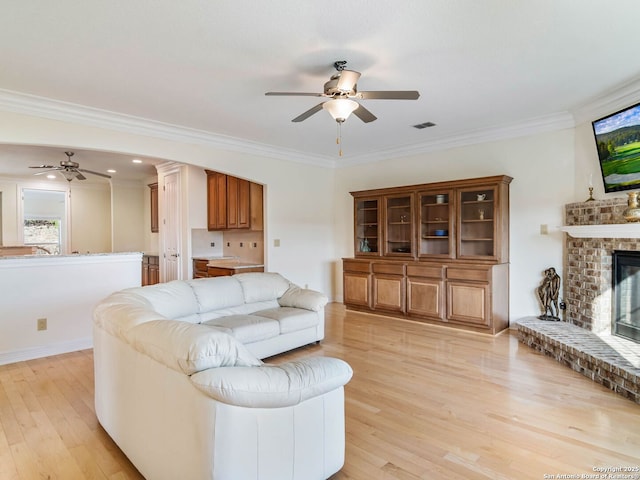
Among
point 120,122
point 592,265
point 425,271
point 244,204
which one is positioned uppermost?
point 120,122

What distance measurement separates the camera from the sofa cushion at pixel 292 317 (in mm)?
3826

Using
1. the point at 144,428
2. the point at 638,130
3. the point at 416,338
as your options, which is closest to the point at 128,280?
the point at 144,428

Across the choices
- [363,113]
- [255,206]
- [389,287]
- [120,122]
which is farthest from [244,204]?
[363,113]

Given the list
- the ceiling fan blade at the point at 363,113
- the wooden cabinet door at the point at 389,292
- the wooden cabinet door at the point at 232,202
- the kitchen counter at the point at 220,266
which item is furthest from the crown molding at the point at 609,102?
the wooden cabinet door at the point at 232,202

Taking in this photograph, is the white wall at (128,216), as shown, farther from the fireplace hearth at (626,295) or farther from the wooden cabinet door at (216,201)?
the fireplace hearth at (626,295)

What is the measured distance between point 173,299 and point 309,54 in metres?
2.40

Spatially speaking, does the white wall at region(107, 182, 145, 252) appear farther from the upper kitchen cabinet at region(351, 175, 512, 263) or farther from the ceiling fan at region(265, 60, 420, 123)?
the ceiling fan at region(265, 60, 420, 123)

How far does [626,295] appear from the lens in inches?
145

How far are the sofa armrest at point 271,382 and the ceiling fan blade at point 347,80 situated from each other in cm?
200

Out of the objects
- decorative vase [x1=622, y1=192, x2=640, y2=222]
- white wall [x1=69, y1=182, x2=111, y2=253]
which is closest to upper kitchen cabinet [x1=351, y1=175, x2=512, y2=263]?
decorative vase [x1=622, y1=192, x2=640, y2=222]

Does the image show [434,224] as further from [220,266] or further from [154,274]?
[154,274]

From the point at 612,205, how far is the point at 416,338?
248 centimetres

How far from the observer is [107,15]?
227cm

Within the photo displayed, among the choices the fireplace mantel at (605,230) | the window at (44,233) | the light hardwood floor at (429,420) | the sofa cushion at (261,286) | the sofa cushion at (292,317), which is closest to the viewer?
the light hardwood floor at (429,420)
